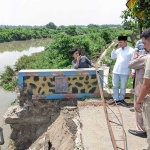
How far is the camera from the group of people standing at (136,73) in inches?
128

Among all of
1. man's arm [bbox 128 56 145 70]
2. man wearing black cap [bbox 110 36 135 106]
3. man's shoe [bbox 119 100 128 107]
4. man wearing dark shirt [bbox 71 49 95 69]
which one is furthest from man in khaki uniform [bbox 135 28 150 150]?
man wearing dark shirt [bbox 71 49 95 69]

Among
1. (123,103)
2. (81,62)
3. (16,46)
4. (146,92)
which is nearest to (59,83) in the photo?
(81,62)

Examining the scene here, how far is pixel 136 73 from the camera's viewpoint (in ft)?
13.3

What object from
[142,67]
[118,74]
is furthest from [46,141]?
[142,67]

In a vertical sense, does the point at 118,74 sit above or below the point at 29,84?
above

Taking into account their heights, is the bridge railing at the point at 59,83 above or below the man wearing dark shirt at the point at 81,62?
below

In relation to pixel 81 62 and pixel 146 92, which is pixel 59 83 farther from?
pixel 146 92

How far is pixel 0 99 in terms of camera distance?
12.7 metres

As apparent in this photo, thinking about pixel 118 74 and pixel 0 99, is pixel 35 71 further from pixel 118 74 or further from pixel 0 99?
pixel 0 99

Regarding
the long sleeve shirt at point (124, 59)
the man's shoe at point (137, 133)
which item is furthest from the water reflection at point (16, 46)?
the man's shoe at point (137, 133)

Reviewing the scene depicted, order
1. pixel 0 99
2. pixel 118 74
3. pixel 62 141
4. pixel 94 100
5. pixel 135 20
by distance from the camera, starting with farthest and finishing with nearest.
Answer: pixel 0 99, pixel 135 20, pixel 94 100, pixel 118 74, pixel 62 141

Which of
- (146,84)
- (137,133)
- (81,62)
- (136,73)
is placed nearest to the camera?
(146,84)

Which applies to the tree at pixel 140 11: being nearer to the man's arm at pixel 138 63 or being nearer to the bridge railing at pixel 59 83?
the bridge railing at pixel 59 83

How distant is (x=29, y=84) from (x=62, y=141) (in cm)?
183
